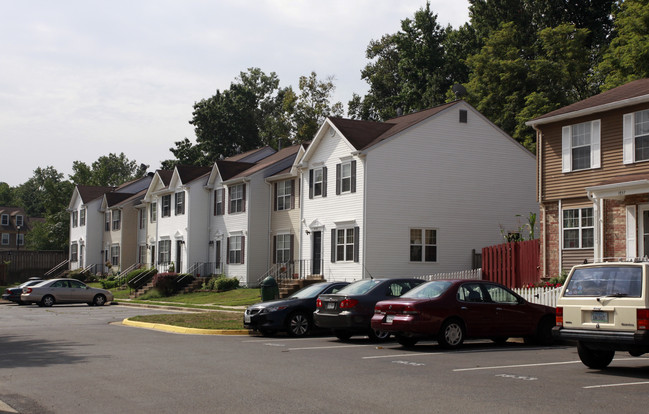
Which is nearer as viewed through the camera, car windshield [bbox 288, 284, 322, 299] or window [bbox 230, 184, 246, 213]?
car windshield [bbox 288, 284, 322, 299]

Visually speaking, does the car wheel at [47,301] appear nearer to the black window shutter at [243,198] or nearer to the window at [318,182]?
the black window shutter at [243,198]

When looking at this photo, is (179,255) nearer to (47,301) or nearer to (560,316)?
(47,301)

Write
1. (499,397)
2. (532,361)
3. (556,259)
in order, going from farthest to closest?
(556,259), (532,361), (499,397)

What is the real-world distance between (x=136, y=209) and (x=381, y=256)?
108 ft

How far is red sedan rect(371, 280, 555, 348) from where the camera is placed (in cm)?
1566

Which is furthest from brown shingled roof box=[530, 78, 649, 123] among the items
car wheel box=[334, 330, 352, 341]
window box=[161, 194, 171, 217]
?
window box=[161, 194, 171, 217]

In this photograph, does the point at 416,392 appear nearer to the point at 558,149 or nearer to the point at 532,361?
the point at 532,361

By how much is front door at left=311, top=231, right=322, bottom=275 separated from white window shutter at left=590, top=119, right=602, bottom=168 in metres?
15.0

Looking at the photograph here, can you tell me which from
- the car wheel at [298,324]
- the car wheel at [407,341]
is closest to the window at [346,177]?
the car wheel at [298,324]

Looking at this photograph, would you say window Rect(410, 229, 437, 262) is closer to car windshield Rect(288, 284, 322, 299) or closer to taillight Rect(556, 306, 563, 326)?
car windshield Rect(288, 284, 322, 299)

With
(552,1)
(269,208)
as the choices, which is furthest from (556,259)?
(552,1)

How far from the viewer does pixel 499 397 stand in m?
9.95

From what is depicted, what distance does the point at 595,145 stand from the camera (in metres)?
25.3

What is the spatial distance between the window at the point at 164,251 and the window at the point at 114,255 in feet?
31.5
